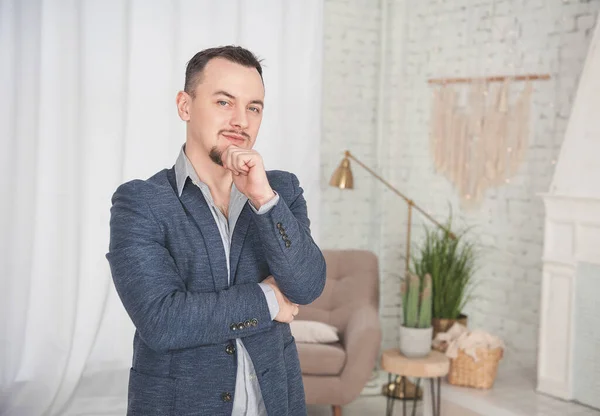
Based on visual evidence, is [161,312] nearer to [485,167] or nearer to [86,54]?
[86,54]

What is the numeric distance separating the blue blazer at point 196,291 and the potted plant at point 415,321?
7.33 ft

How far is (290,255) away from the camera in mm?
1573

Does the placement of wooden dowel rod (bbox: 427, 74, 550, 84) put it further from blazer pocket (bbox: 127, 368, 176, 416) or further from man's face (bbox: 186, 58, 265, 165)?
blazer pocket (bbox: 127, 368, 176, 416)

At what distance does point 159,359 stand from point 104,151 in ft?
10.1

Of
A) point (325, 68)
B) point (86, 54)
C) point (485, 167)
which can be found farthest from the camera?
point (325, 68)

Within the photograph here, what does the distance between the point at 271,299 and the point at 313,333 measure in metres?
2.57

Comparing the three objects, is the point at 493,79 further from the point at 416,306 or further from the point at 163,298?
the point at 163,298

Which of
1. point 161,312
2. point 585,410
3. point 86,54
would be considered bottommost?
point 585,410

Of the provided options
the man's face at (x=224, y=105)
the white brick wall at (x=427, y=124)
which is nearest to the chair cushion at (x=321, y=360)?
the white brick wall at (x=427, y=124)

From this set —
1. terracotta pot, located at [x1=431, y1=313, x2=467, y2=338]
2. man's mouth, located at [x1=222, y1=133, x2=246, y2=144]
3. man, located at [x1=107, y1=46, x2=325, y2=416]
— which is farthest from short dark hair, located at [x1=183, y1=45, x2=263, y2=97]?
terracotta pot, located at [x1=431, y1=313, x2=467, y2=338]

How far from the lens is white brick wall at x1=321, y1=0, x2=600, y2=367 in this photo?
449 cm

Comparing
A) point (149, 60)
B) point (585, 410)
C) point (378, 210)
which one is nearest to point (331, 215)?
point (378, 210)

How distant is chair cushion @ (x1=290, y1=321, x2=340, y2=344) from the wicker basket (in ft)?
2.17

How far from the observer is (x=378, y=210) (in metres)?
5.58
